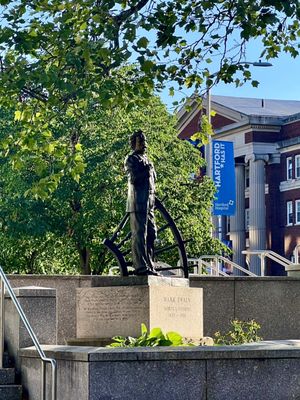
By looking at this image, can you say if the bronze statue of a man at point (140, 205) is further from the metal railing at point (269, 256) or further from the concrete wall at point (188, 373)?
the metal railing at point (269, 256)

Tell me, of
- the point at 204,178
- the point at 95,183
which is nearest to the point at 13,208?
the point at 95,183

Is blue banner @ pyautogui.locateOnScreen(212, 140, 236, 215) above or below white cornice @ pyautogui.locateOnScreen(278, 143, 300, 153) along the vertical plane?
below

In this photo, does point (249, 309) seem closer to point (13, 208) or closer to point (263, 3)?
point (263, 3)

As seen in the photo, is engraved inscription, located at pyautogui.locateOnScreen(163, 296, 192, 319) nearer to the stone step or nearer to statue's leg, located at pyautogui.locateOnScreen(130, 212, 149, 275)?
statue's leg, located at pyautogui.locateOnScreen(130, 212, 149, 275)

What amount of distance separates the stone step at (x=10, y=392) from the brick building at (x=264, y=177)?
73.1 meters

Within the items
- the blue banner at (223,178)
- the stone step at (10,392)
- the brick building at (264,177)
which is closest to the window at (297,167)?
the brick building at (264,177)

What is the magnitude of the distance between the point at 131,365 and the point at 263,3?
7.33 metres

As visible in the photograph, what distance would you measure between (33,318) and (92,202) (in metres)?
29.5

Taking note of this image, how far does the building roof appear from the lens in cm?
9720

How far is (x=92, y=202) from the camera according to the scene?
44156mm

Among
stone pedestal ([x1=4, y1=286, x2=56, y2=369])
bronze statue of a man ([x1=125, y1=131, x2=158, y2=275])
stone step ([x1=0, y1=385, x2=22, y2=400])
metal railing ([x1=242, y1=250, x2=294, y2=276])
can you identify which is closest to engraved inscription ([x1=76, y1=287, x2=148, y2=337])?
bronze statue of a man ([x1=125, y1=131, x2=158, y2=275])

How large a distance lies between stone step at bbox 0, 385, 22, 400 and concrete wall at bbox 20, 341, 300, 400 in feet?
7.00

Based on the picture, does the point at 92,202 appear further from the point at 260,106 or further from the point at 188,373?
the point at 260,106

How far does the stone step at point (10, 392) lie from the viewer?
1379cm
